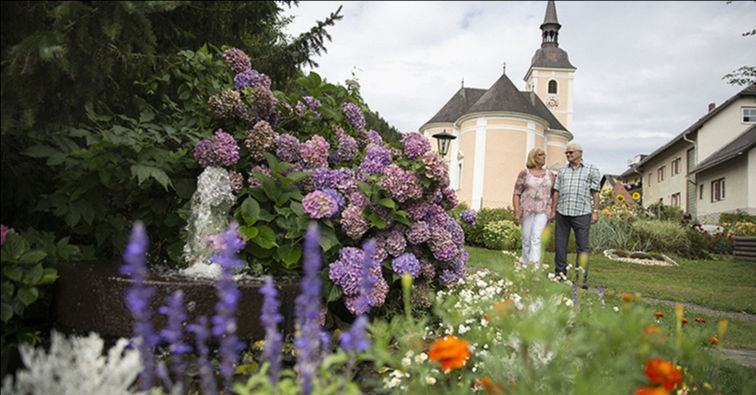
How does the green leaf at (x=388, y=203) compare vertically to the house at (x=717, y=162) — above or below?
below

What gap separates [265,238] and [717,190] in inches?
1064

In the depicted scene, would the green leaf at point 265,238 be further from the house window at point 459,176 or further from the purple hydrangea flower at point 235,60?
the house window at point 459,176

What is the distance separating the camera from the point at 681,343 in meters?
1.57

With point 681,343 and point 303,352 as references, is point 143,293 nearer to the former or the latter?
point 303,352

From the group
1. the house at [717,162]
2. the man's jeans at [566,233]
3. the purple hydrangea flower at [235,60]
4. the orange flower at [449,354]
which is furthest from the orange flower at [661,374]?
the house at [717,162]

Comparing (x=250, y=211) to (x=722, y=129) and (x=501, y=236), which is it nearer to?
(x=501, y=236)

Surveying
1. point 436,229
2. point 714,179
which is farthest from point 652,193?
point 436,229

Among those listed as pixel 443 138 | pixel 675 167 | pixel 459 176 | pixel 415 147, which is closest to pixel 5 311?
pixel 415 147

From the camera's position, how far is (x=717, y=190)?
23.3m

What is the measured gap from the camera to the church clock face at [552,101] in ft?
124

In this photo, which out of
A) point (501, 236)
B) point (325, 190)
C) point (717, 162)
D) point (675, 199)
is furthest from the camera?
point (675, 199)

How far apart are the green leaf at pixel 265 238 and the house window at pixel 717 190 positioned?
26.0 metres

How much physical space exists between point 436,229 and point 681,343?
1.93 m

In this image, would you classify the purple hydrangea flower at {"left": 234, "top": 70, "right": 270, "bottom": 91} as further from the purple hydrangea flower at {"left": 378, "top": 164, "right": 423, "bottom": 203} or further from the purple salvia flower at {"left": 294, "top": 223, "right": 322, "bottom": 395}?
the purple salvia flower at {"left": 294, "top": 223, "right": 322, "bottom": 395}
